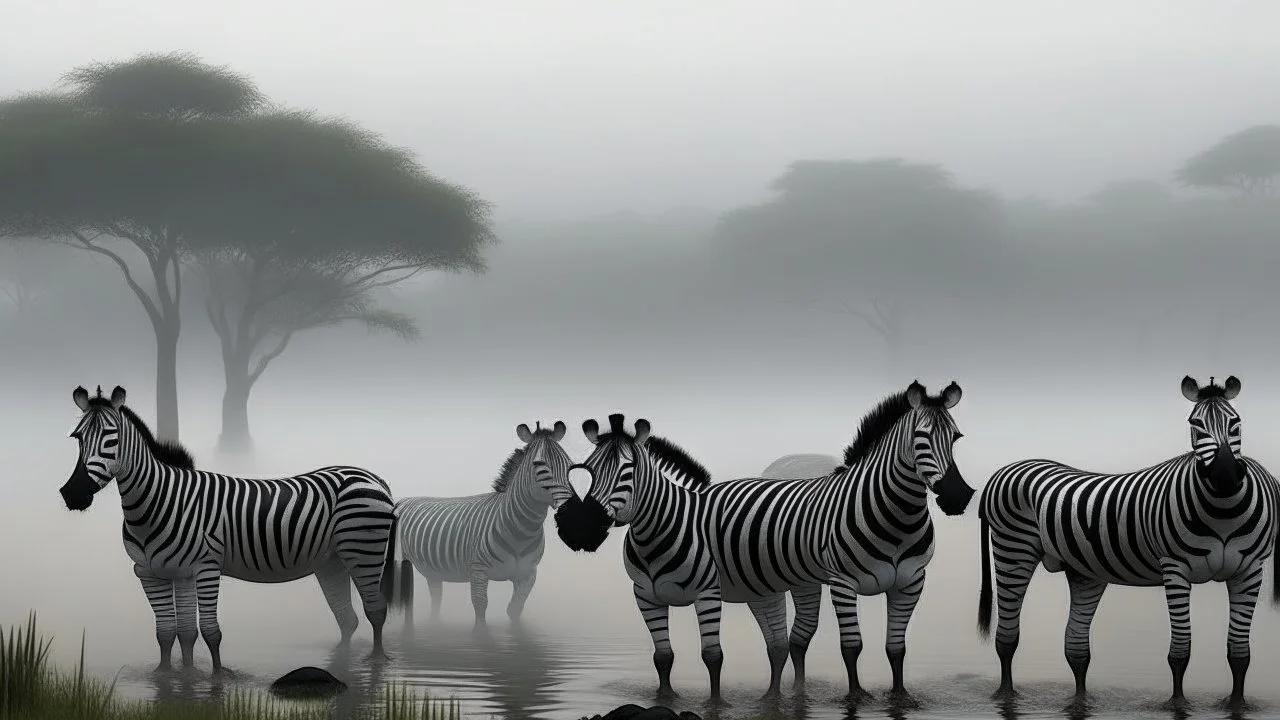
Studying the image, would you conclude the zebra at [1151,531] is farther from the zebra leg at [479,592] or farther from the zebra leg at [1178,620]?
the zebra leg at [479,592]

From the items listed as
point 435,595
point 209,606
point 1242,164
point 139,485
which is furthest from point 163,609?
point 1242,164

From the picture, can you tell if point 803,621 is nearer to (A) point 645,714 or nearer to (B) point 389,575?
(A) point 645,714

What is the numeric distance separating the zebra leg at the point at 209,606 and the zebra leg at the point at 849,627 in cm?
536

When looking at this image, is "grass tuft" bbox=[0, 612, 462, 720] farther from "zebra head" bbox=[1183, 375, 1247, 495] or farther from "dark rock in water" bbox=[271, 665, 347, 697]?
"zebra head" bbox=[1183, 375, 1247, 495]

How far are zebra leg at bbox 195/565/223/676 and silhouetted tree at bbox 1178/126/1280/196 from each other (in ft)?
164

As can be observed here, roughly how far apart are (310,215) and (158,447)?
3309cm

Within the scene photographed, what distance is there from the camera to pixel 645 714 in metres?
9.50

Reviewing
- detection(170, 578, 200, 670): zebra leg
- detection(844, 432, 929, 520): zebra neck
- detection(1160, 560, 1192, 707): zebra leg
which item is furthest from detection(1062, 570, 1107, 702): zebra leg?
detection(170, 578, 200, 670): zebra leg

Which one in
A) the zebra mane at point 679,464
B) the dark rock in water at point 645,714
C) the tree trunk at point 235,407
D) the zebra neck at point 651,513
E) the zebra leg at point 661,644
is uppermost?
the tree trunk at point 235,407

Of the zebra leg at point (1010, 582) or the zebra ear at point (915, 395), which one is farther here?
the zebra leg at point (1010, 582)

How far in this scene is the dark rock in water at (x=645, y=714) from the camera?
944 cm

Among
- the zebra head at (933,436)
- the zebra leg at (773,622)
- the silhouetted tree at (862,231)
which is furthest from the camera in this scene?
the silhouetted tree at (862,231)

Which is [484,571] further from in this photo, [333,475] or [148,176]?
[148,176]

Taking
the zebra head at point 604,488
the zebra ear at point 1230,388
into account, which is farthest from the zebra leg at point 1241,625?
the zebra head at point 604,488
